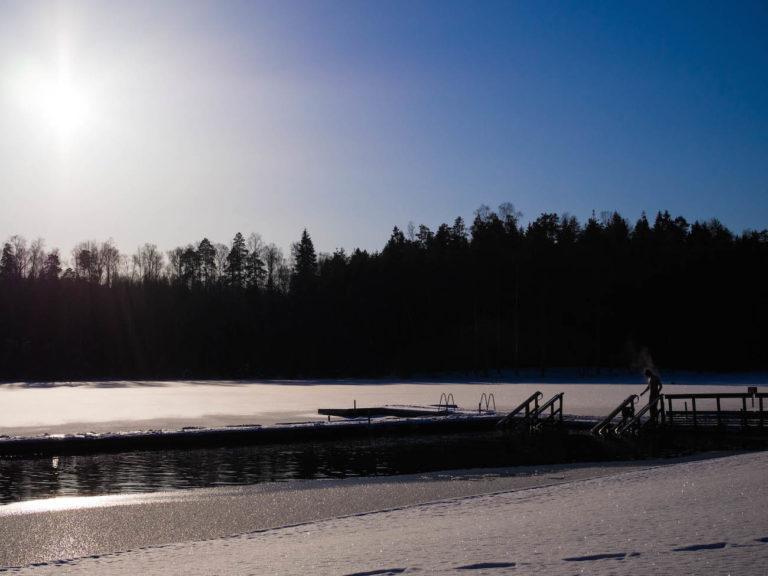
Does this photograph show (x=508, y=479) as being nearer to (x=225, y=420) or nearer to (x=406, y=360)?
(x=225, y=420)

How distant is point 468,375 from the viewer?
76.4 m

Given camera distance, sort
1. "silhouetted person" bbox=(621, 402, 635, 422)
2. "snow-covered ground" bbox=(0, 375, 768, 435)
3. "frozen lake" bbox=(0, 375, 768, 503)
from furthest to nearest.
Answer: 1. "snow-covered ground" bbox=(0, 375, 768, 435)
2. "silhouetted person" bbox=(621, 402, 635, 422)
3. "frozen lake" bbox=(0, 375, 768, 503)

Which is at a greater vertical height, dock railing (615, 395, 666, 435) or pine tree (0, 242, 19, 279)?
pine tree (0, 242, 19, 279)

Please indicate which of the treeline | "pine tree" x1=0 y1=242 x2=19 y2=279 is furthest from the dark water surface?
"pine tree" x1=0 y1=242 x2=19 y2=279

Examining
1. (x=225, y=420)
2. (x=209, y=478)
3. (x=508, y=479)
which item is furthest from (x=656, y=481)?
(x=225, y=420)

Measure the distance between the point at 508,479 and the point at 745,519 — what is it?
7292 mm

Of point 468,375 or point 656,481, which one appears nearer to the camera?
point 656,481

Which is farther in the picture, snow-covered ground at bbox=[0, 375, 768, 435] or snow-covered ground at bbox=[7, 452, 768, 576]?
snow-covered ground at bbox=[0, 375, 768, 435]

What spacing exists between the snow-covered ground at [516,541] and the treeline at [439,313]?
203 feet

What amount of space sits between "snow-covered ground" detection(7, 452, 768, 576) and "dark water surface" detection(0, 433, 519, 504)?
20.8ft

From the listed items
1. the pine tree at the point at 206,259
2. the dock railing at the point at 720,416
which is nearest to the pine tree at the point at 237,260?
Result: the pine tree at the point at 206,259

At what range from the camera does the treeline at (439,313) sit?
74062mm

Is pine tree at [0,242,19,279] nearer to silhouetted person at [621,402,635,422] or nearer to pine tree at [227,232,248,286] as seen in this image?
pine tree at [227,232,248,286]

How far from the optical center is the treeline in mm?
74062
